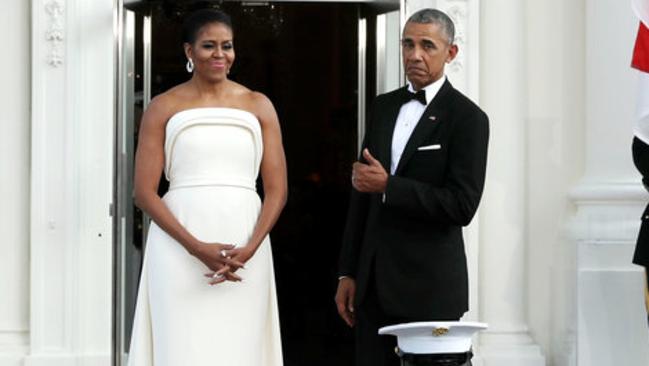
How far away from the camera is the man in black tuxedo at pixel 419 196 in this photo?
469cm

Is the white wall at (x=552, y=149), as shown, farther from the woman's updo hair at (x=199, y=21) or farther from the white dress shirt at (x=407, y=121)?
the woman's updo hair at (x=199, y=21)

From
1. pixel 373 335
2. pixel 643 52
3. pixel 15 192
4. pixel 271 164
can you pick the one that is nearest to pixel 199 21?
pixel 271 164

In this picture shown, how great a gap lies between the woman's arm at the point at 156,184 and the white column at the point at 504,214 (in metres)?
2.67

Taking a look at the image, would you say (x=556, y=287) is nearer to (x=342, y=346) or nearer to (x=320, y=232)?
(x=342, y=346)

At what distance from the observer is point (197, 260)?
5.11m

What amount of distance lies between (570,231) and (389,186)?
2.72 m

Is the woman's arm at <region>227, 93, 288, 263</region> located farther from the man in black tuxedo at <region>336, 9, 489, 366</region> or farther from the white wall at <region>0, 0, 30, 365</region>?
the white wall at <region>0, 0, 30, 365</region>

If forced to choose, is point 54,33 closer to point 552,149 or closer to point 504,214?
point 504,214

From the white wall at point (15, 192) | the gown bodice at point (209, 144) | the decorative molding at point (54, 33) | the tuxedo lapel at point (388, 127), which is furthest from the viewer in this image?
the white wall at point (15, 192)

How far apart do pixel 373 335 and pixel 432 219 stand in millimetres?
486

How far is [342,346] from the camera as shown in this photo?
981 centimetres

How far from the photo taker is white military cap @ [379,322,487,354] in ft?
13.6

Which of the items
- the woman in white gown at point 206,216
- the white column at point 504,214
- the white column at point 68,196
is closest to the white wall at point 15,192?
the white column at point 68,196

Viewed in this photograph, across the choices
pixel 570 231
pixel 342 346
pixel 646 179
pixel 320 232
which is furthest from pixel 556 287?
pixel 320 232
